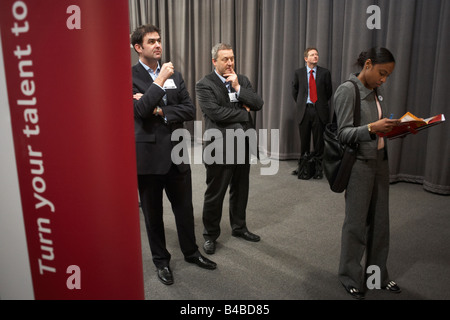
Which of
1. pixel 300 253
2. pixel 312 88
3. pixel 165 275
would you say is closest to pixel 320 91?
pixel 312 88

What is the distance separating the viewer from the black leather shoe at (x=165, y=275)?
265 centimetres

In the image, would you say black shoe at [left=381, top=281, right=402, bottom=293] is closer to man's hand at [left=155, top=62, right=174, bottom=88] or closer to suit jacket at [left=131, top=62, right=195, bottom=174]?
suit jacket at [left=131, top=62, right=195, bottom=174]

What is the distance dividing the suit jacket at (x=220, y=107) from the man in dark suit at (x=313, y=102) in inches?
98.0

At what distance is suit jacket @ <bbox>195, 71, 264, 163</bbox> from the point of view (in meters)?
2.91

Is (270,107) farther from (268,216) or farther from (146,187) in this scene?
(146,187)

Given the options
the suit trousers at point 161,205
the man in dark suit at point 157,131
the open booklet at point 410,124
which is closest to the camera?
the open booklet at point 410,124

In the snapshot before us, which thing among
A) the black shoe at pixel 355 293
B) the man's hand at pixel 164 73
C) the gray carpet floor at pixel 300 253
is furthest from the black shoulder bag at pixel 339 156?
the man's hand at pixel 164 73

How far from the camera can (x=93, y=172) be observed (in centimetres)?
106

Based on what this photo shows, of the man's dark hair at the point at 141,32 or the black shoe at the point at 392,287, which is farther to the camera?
the black shoe at the point at 392,287

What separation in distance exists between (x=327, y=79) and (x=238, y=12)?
2365 mm

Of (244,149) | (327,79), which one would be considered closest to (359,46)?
(327,79)

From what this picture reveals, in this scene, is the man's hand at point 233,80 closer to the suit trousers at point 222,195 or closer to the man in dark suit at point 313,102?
the suit trousers at point 222,195

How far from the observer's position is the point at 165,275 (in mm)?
2686

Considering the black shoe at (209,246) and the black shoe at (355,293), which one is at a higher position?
the black shoe at (355,293)
